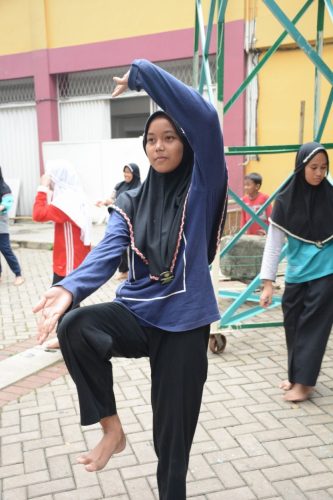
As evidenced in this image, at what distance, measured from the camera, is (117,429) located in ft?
6.95

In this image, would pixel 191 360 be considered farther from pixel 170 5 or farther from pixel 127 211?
pixel 170 5

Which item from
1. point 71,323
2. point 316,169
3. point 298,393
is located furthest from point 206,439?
point 316,169

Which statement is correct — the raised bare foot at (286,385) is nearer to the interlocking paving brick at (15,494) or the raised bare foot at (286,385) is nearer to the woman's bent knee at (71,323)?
the interlocking paving brick at (15,494)

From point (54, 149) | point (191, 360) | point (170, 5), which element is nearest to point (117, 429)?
point (191, 360)

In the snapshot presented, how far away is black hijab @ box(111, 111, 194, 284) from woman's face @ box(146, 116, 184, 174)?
2 cm

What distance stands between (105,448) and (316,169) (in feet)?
7.69

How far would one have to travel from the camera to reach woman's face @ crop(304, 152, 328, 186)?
3525 mm

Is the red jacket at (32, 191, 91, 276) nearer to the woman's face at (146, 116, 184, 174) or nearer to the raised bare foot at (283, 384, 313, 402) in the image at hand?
the raised bare foot at (283, 384, 313, 402)

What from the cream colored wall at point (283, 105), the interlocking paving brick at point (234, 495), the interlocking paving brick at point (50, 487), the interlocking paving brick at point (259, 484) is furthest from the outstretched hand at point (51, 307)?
the cream colored wall at point (283, 105)

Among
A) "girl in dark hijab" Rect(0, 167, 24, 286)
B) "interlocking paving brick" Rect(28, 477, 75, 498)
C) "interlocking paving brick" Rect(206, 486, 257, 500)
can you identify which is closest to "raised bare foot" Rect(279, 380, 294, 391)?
"interlocking paving brick" Rect(206, 486, 257, 500)

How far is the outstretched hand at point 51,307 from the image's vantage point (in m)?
1.81

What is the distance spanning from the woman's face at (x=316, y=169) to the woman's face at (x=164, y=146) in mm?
1738

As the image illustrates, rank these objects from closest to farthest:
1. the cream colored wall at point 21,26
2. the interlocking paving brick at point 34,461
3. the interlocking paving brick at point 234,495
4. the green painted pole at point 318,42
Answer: the interlocking paving brick at point 234,495, the interlocking paving brick at point 34,461, the green painted pole at point 318,42, the cream colored wall at point 21,26

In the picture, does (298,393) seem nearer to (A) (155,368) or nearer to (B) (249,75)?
(A) (155,368)
